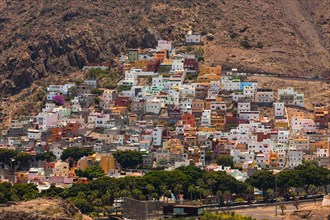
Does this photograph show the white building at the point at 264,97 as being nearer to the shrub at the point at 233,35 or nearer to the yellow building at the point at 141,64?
the yellow building at the point at 141,64

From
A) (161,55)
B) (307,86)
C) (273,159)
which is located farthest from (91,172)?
(307,86)

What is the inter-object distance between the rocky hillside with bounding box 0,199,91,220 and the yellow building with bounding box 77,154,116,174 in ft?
118

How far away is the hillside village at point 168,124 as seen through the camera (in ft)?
349

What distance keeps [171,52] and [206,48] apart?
3.95 metres

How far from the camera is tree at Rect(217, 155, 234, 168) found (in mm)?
106156

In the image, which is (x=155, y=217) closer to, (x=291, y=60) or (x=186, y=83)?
(x=186, y=83)

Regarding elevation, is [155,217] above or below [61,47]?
below

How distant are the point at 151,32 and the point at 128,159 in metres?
30.0

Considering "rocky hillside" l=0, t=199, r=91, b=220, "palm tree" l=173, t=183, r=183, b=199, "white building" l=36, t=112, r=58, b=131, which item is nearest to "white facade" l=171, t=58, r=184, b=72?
"white building" l=36, t=112, r=58, b=131

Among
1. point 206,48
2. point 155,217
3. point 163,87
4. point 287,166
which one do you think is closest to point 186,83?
point 163,87

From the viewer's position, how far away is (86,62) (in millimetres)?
131375

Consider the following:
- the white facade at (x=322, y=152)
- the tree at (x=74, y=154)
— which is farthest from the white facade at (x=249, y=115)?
the tree at (x=74, y=154)

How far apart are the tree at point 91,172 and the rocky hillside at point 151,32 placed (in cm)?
2716

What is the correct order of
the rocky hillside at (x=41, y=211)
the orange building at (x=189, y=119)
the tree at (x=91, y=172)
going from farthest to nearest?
the orange building at (x=189, y=119), the tree at (x=91, y=172), the rocky hillside at (x=41, y=211)
